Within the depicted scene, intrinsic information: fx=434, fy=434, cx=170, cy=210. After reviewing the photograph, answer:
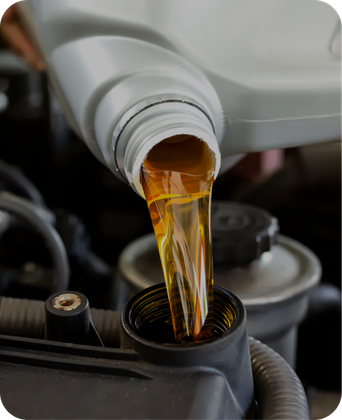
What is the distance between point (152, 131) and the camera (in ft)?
0.94

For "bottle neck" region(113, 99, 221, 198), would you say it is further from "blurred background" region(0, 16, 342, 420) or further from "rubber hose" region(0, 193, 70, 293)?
"blurred background" region(0, 16, 342, 420)

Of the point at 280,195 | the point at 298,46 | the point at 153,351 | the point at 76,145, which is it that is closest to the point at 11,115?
the point at 76,145

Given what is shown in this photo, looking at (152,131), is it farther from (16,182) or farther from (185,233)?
(16,182)

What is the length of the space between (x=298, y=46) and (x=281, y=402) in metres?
0.31

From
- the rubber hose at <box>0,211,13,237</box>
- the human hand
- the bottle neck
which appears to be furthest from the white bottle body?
the human hand

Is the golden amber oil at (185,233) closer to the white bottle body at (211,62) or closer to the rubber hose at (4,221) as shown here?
the white bottle body at (211,62)

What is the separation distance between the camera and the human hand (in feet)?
2.79

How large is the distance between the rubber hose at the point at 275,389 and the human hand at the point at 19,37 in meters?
0.70

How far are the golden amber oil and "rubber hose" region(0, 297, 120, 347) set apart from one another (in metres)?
0.07

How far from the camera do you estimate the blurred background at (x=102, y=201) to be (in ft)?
2.38

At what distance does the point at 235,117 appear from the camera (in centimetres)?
40

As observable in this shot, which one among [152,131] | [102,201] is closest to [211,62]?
[152,131]

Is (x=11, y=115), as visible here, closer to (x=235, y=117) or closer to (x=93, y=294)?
(x=93, y=294)

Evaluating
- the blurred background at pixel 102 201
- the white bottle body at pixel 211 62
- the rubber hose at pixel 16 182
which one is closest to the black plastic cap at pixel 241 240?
the white bottle body at pixel 211 62
